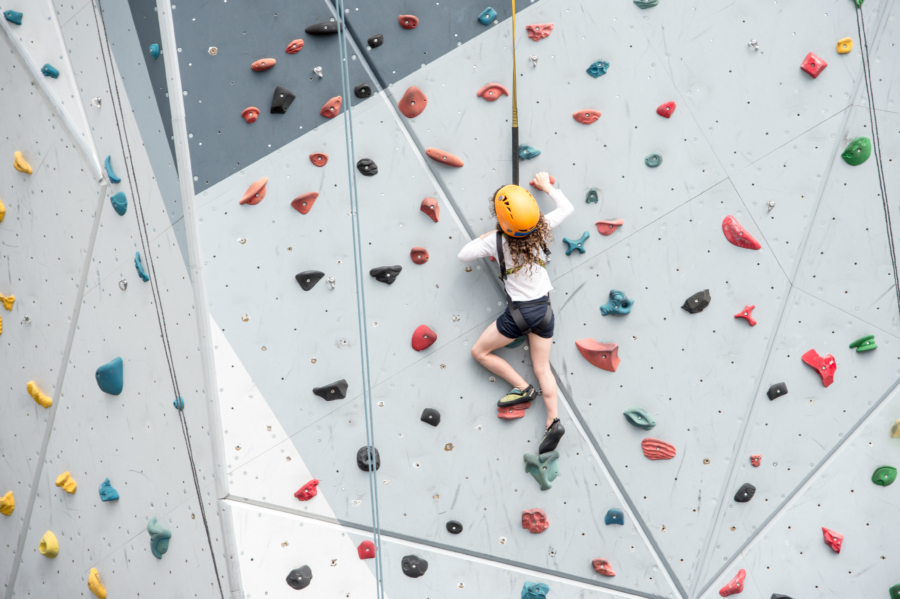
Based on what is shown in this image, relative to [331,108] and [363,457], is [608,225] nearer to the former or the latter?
[331,108]

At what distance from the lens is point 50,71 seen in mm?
3012

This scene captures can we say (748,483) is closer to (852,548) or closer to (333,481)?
(852,548)

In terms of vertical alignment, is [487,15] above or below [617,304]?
above

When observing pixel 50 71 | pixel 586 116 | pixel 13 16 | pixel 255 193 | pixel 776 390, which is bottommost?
pixel 776 390

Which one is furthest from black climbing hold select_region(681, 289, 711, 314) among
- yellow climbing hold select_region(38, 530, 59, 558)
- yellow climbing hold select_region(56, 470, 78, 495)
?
yellow climbing hold select_region(38, 530, 59, 558)

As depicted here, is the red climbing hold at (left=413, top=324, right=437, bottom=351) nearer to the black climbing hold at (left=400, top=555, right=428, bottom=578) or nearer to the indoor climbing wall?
the indoor climbing wall

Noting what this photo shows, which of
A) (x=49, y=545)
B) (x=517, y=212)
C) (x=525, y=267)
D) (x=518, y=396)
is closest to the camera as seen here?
(x=517, y=212)

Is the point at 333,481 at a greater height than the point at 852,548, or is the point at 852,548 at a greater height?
the point at 333,481

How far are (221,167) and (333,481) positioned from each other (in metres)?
1.48

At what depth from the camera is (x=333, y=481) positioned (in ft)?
9.86

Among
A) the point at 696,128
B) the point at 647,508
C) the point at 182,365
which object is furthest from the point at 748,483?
the point at 182,365

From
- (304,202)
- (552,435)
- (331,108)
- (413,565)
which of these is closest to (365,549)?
(413,565)

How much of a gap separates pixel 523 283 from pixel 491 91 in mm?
865

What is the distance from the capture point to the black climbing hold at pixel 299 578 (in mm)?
2938
